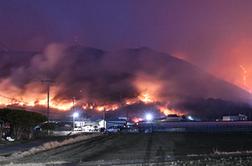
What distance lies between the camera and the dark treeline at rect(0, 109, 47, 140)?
99500mm

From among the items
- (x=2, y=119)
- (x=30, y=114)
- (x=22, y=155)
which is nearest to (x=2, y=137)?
(x=2, y=119)

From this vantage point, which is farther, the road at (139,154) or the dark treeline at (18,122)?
the dark treeline at (18,122)

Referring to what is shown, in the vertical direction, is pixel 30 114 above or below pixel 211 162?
above

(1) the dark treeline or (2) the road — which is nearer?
(2) the road

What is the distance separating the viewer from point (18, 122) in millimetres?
100625

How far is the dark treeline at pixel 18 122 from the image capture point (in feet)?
326

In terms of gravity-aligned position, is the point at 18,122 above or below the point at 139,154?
above

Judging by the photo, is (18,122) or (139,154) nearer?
(139,154)

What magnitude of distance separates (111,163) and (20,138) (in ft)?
203

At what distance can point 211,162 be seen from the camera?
127 ft

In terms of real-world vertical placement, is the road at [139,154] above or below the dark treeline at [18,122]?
below

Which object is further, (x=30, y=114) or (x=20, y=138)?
(x=30, y=114)

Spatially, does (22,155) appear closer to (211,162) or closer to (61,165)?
(61,165)

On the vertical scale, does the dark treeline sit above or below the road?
above
